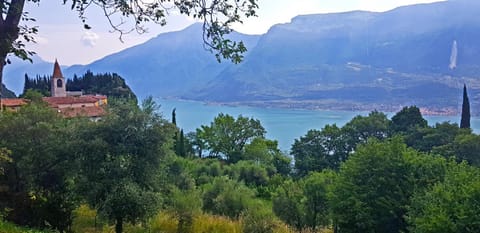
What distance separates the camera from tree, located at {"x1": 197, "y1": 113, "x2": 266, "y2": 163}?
40.9m

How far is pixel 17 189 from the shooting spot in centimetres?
1366

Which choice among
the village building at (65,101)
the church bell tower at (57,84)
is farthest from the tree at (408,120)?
the church bell tower at (57,84)

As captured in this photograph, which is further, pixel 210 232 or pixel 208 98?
pixel 208 98

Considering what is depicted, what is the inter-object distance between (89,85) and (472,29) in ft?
589

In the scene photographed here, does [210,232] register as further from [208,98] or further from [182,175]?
[208,98]

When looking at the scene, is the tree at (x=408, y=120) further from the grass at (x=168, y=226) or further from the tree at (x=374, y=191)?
the grass at (x=168, y=226)

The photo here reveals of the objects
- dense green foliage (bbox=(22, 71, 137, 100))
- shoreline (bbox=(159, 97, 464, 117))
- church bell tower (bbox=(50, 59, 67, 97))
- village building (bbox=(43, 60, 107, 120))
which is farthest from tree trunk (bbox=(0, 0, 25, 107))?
shoreline (bbox=(159, 97, 464, 117))

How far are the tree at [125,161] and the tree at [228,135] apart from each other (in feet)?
91.8

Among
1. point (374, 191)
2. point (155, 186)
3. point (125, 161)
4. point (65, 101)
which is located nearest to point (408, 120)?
point (374, 191)

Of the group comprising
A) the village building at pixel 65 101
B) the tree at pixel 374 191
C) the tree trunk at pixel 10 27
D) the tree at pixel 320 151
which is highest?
the tree trunk at pixel 10 27

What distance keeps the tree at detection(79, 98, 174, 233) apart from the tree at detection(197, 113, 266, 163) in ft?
91.8

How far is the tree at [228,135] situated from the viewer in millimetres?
40938

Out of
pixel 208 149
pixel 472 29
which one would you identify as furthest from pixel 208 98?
pixel 208 149

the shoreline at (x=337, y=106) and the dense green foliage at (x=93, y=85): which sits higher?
the dense green foliage at (x=93, y=85)
